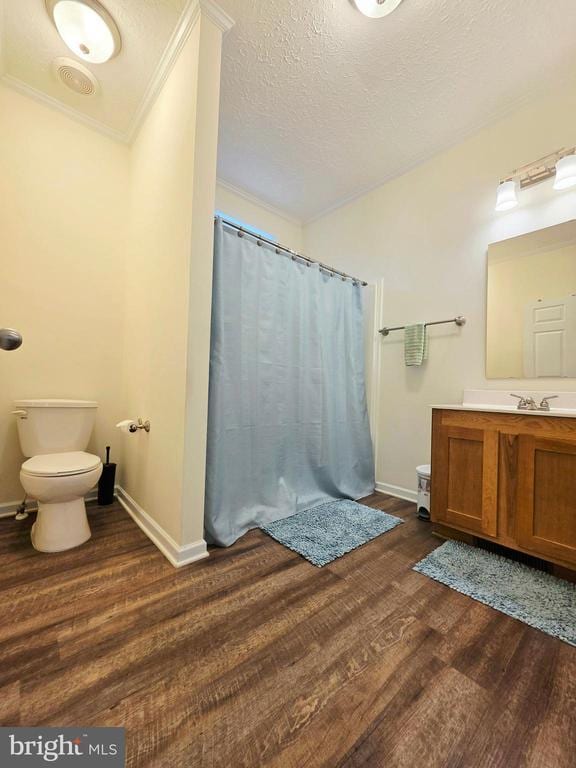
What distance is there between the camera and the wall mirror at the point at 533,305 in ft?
5.53

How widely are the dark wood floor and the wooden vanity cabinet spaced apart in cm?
45

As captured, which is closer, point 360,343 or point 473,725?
point 473,725

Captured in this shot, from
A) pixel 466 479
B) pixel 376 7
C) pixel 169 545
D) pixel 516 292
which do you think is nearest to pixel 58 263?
pixel 169 545

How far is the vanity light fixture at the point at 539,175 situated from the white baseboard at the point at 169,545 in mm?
2560

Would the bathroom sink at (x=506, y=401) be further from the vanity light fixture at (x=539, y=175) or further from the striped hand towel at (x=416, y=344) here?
the vanity light fixture at (x=539, y=175)

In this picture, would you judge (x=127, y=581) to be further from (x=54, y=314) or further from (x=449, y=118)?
(x=449, y=118)

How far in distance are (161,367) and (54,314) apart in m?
1.00

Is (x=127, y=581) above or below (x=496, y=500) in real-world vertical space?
below

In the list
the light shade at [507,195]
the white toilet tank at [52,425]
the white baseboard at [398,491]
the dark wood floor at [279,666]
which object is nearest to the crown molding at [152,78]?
the light shade at [507,195]

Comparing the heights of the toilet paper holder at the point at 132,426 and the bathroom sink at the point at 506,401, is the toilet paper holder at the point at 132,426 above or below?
below

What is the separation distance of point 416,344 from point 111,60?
2510 millimetres

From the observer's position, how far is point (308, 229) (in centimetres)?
319

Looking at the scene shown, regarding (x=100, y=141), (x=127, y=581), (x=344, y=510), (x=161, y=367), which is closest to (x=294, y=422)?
(x=344, y=510)

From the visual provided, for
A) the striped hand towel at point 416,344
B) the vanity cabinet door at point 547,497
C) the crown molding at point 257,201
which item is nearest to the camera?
the vanity cabinet door at point 547,497
